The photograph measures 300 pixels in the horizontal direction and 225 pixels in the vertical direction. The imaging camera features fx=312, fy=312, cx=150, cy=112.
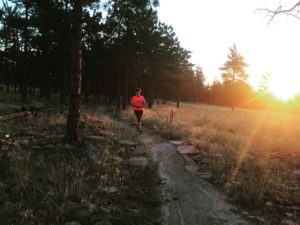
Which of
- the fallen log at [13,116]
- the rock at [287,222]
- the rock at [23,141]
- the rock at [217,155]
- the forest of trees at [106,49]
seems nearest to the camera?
the rock at [287,222]

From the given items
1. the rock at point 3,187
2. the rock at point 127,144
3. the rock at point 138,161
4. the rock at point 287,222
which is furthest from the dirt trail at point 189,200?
the rock at point 3,187

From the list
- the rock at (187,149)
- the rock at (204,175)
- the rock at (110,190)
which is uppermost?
the rock at (187,149)

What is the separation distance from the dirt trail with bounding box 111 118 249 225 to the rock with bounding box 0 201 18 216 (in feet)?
8.83

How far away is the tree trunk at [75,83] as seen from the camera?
10014 millimetres

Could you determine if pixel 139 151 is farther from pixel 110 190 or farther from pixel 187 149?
pixel 110 190

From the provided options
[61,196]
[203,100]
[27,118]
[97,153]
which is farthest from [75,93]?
[203,100]

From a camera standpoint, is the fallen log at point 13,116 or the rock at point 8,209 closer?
the rock at point 8,209

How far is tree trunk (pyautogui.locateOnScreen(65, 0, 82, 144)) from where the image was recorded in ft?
32.9

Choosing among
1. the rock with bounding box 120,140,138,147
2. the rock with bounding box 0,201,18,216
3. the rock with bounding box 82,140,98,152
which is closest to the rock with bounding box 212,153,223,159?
the rock with bounding box 120,140,138,147

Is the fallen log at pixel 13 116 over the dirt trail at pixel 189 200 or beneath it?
over

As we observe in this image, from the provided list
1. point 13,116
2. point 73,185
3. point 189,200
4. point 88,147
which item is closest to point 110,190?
point 73,185

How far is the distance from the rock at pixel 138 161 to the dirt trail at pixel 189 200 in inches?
19.2

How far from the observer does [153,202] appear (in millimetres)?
6477

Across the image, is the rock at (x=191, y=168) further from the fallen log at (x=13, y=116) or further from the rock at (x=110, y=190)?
the fallen log at (x=13, y=116)
